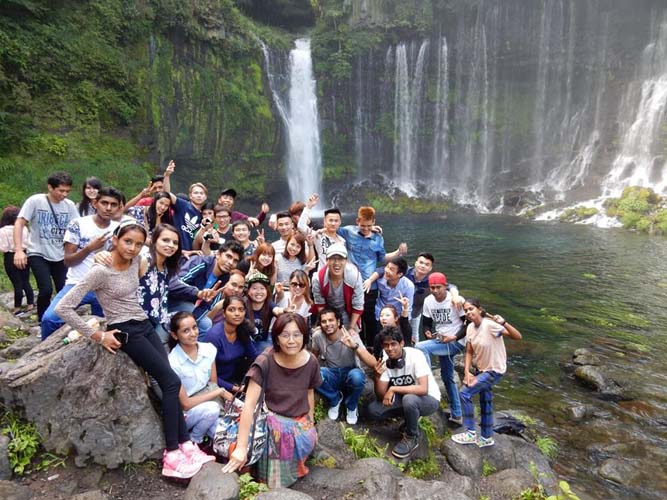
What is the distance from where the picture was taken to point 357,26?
35469 millimetres

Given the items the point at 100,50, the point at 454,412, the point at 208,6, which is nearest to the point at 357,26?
the point at 208,6

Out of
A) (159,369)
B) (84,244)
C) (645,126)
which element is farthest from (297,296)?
(645,126)

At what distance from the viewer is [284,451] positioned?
3.25m

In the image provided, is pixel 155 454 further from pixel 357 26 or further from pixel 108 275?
pixel 357 26

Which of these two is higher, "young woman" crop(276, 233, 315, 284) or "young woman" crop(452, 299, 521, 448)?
"young woman" crop(276, 233, 315, 284)

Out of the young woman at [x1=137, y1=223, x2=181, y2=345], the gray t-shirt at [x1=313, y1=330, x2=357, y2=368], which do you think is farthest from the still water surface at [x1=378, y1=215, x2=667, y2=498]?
the young woman at [x1=137, y1=223, x2=181, y2=345]

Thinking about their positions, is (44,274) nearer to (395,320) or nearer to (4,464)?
(4,464)

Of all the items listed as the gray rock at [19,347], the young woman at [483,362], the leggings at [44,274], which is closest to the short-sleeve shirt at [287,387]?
the young woman at [483,362]

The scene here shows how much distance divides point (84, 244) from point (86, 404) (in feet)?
5.22

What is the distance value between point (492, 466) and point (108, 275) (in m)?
4.61

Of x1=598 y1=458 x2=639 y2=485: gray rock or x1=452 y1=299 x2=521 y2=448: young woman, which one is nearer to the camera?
x1=452 y1=299 x2=521 y2=448: young woman

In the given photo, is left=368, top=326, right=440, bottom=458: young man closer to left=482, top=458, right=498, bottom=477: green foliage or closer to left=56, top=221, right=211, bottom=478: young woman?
left=482, top=458, right=498, bottom=477: green foliage

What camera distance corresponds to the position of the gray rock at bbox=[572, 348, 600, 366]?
812cm

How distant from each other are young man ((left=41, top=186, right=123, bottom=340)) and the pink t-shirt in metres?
4.24
